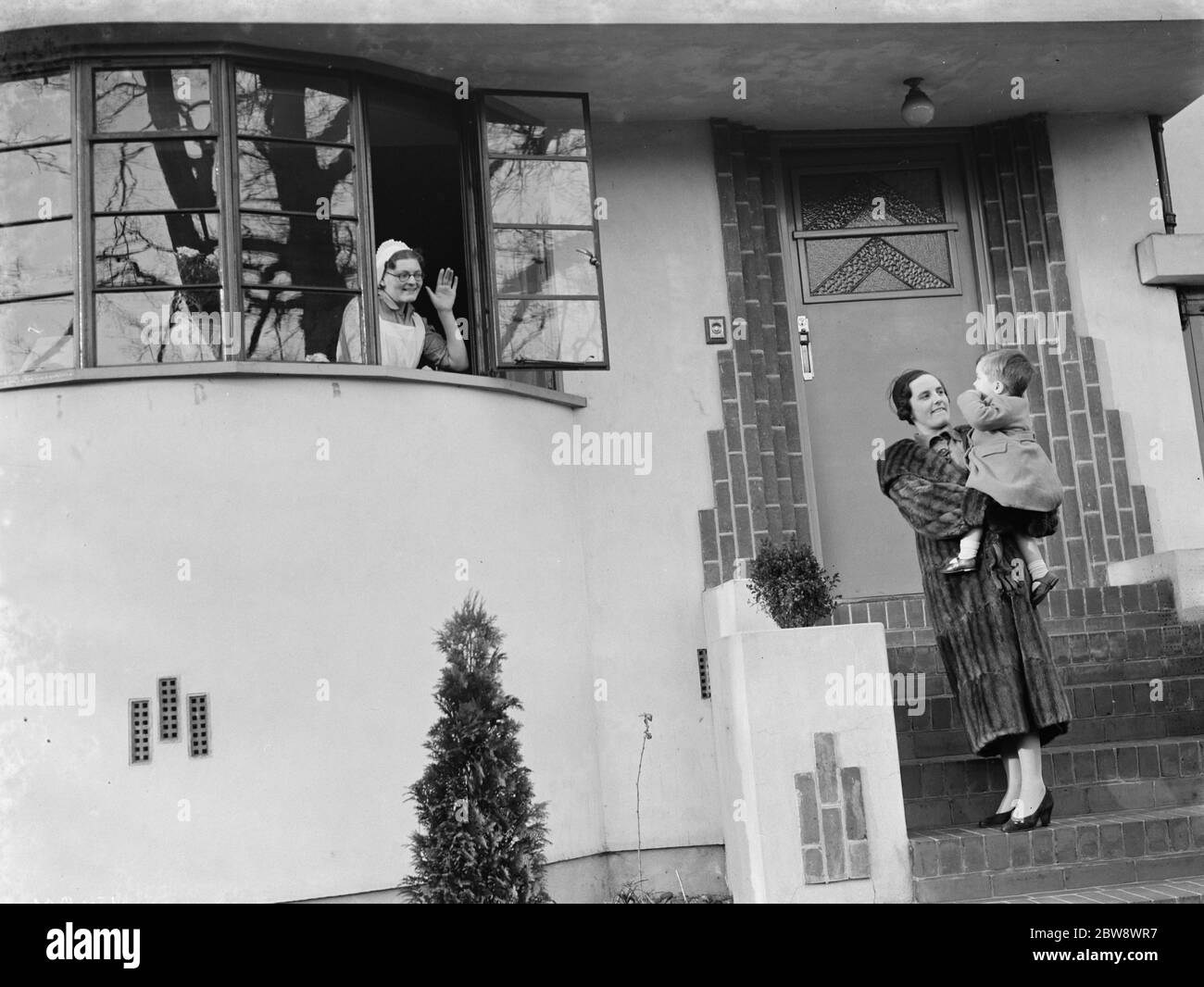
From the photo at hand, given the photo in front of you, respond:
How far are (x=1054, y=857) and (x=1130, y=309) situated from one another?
4151 millimetres

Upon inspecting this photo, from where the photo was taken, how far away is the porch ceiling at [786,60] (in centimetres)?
748

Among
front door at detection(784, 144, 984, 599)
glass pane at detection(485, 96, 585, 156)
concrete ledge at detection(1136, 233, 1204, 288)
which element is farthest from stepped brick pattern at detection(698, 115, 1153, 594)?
glass pane at detection(485, 96, 585, 156)

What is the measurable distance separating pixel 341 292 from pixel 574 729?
2.59 metres

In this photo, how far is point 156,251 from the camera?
23.7 feet

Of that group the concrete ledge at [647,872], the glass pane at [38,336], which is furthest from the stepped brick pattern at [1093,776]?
the glass pane at [38,336]

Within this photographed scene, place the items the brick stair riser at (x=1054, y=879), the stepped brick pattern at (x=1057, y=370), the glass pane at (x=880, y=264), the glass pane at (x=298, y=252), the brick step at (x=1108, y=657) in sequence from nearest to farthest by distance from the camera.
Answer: the brick stair riser at (x=1054, y=879)
the glass pane at (x=298, y=252)
the brick step at (x=1108, y=657)
the stepped brick pattern at (x=1057, y=370)
the glass pane at (x=880, y=264)

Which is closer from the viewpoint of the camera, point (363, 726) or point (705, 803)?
point (363, 726)

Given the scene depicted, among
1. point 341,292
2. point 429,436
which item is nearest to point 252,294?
point 341,292

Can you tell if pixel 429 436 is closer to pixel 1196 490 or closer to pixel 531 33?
pixel 531 33

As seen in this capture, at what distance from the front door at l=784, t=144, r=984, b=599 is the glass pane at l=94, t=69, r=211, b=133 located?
3.79 metres

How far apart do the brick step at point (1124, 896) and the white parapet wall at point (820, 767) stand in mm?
503

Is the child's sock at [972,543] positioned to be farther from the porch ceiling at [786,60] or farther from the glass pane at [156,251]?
the glass pane at [156,251]

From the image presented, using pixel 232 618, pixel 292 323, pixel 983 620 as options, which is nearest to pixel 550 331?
pixel 292 323
